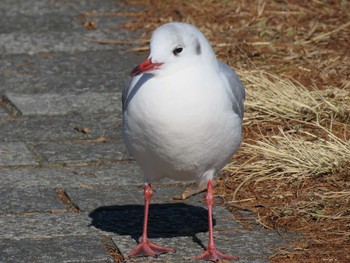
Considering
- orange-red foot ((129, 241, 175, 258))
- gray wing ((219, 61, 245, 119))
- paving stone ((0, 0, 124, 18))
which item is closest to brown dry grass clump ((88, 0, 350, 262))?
paving stone ((0, 0, 124, 18))

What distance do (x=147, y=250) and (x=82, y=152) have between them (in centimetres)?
166

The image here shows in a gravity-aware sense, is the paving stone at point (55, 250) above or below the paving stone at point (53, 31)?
above

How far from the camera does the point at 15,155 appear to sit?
20.6 ft

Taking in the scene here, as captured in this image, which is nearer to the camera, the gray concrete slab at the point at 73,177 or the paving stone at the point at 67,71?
the gray concrete slab at the point at 73,177

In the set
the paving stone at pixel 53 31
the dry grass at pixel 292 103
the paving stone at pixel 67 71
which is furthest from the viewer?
Answer: the paving stone at pixel 53 31

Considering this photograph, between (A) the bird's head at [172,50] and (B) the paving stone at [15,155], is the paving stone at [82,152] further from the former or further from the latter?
(A) the bird's head at [172,50]

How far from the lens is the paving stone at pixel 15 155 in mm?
6160

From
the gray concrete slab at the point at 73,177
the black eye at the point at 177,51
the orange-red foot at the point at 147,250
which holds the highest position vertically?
the black eye at the point at 177,51

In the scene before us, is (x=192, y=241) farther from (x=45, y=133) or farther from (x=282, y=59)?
(x=282, y=59)

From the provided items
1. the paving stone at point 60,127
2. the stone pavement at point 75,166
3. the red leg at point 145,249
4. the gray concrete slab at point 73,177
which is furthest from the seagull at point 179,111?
the paving stone at point 60,127

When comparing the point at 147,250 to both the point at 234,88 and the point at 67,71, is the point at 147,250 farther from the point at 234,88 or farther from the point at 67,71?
the point at 67,71

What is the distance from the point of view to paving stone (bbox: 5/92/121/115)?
712 centimetres

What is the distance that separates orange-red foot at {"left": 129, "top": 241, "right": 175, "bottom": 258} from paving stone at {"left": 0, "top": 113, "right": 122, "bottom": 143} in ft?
5.96

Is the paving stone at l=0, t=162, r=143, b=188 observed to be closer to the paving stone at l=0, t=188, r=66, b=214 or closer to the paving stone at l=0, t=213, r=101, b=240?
the paving stone at l=0, t=188, r=66, b=214
